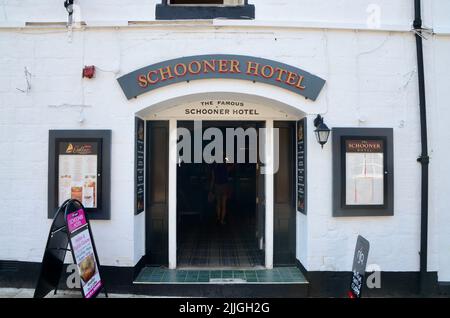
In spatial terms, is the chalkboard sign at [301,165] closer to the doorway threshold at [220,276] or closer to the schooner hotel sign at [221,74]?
the schooner hotel sign at [221,74]

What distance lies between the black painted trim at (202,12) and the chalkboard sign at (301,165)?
194cm

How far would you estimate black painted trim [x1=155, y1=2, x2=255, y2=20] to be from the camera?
506 cm

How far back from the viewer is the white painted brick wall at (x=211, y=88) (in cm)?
500

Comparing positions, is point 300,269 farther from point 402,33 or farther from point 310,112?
point 402,33

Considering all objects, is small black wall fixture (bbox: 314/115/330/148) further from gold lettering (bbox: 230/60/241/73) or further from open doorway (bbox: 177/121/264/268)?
gold lettering (bbox: 230/60/241/73)

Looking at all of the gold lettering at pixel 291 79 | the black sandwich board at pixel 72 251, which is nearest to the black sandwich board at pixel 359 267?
the gold lettering at pixel 291 79

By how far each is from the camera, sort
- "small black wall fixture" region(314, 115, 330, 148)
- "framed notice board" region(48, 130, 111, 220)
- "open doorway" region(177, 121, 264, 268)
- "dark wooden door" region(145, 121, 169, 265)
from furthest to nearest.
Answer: "open doorway" region(177, 121, 264, 268) < "dark wooden door" region(145, 121, 169, 265) < "framed notice board" region(48, 130, 111, 220) < "small black wall fixture" region(314, 115, 330, 148)

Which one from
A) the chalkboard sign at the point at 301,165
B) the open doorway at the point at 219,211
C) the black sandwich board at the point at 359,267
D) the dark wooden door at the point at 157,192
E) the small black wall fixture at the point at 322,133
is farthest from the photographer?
the open doorway at the point at 219,211

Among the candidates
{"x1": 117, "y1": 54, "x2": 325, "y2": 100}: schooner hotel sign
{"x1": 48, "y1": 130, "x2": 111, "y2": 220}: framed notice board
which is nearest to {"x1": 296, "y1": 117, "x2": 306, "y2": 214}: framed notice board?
{"x1": 117, "y1": 54, "x2": 325, "y2": 100}: schooner hotel sign

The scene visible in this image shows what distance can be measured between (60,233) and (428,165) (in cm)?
554

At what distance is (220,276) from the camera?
5.20m

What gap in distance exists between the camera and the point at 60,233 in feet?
14.5

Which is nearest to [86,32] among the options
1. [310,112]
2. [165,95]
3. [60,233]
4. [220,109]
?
[165,95]

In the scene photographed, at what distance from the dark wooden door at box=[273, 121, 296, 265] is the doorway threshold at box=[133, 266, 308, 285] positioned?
12.1 inches
